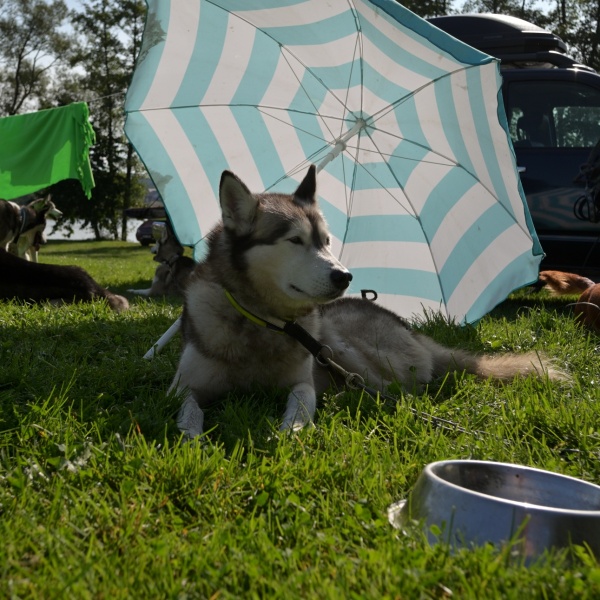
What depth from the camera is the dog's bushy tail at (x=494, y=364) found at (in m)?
3.90

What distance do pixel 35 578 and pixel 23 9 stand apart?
4358 cm

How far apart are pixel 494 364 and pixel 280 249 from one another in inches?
58.9

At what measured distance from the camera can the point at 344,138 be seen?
4.94m

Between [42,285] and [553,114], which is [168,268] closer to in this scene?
[42,285]

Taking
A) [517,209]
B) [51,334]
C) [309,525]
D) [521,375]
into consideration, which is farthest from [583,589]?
[51,334]

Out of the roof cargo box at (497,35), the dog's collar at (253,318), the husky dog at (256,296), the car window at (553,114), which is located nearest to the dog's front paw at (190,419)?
the husky dog at (256,296)

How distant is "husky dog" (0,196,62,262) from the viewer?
10.3 metres

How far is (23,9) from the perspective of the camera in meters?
39.2

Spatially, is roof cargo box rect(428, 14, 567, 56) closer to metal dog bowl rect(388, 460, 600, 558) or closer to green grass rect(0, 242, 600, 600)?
green grass rect(0, 242, 600, 600)

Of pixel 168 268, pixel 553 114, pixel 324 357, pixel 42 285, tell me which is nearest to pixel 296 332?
pixel 324 357

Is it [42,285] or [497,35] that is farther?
[497,35]

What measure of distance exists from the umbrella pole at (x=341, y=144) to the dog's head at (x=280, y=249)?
1.43 metres

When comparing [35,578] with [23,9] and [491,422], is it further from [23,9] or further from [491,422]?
[23,9]

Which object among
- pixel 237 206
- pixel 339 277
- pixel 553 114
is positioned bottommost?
pixel 339 277
